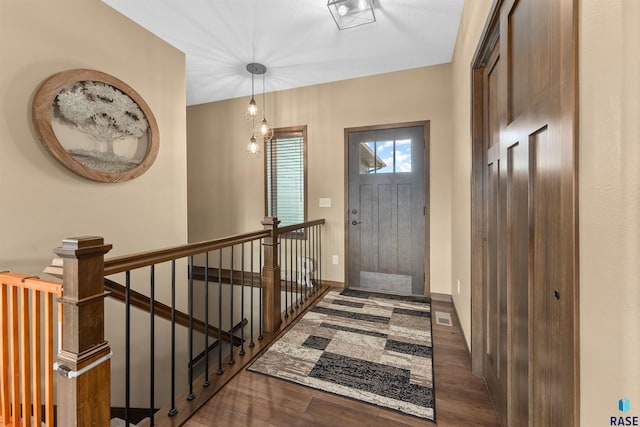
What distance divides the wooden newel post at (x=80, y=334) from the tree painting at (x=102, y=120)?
1528mm

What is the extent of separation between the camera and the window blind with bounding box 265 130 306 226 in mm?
3898

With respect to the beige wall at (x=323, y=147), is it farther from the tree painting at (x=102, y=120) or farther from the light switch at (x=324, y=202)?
the tree painting at (x=102, y=120)

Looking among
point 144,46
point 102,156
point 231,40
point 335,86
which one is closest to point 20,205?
point 102,156

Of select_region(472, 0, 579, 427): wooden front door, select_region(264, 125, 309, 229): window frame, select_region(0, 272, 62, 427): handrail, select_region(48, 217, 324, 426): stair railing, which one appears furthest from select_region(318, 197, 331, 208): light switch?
select_region(0, 272, 62, 427): handrail

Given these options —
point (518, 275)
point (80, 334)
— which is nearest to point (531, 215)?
point (518, 275)

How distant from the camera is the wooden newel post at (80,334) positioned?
98 centimetres

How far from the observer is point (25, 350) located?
1.35 m

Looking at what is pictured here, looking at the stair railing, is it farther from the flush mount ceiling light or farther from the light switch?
the flush mount ceiling light

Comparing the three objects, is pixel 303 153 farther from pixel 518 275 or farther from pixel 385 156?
pixel 518 275

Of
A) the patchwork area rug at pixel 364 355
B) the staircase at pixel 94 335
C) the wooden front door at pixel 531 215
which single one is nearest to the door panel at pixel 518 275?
the wooden front door at pixel 531 215
